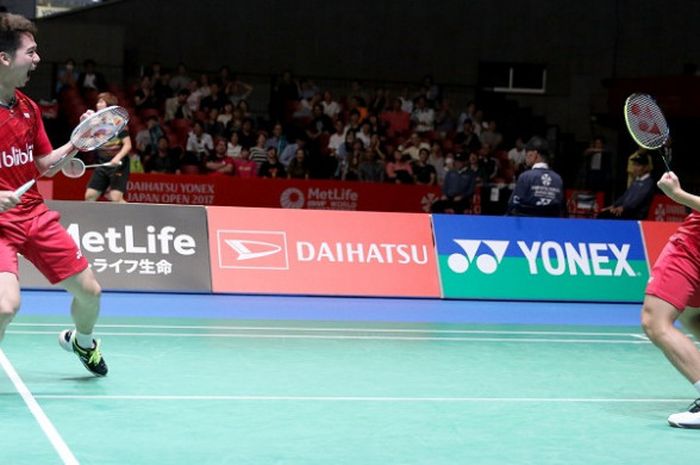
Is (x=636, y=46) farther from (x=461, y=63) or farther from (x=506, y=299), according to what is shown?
(x=506, y=299)

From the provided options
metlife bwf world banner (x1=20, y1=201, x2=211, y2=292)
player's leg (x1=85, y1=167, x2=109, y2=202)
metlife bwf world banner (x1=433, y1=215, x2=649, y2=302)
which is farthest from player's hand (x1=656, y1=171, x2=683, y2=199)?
player's leg (x1=85, y1=167, x2=109, y2=202)

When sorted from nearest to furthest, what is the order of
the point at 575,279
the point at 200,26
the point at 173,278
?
the point at 173,278, the point at 575,279, the point at 200,26

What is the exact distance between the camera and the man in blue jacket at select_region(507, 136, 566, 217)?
11.5 m

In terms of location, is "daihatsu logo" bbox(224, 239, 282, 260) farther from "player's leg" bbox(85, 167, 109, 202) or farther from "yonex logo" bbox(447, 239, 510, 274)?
"player's leg" bbox(85, 167, 109, 202)

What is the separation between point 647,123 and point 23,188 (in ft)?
10.6

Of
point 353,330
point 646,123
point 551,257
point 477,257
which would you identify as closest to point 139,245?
point 353,330

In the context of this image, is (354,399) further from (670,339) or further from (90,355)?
(670,339)

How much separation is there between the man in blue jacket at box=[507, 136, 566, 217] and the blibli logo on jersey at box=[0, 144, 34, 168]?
673cm

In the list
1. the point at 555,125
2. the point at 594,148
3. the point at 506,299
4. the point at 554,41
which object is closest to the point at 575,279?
the point at 506,299

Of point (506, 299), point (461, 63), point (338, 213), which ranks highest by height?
point (461, 63)

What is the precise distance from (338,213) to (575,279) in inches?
95.1

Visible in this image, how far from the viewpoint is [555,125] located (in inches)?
877

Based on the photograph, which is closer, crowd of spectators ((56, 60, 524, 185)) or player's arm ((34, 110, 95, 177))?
player's arm ((34, 110, 95, 177))

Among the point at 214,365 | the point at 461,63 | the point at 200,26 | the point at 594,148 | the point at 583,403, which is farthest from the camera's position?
the point at 461,63
